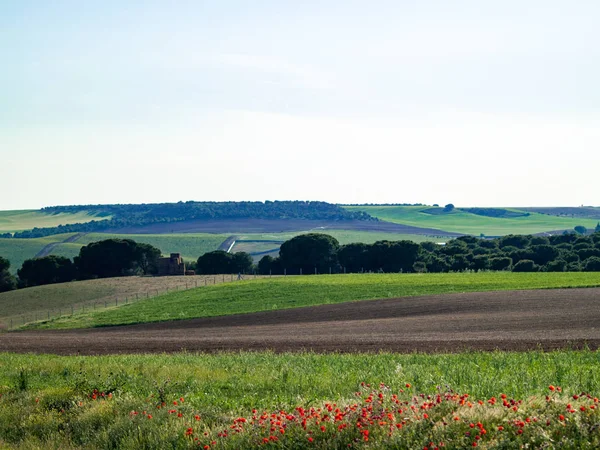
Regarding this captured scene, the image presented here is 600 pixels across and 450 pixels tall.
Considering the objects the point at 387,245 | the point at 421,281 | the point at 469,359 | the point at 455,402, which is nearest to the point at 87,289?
the point at 421,281

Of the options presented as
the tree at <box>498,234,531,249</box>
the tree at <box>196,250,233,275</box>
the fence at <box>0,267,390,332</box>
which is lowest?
the fence at <box>0,267,390,332</box>

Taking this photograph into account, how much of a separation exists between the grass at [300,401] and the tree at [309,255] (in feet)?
279

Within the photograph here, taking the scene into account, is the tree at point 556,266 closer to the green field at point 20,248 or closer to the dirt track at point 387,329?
the dirt track at point 387,329

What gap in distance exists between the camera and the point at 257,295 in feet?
203

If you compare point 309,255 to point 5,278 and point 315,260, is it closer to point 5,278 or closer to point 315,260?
point 315,260

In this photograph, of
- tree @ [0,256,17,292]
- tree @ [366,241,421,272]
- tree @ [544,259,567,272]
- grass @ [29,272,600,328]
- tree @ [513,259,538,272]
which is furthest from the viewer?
tree @ [366,241,421,272]

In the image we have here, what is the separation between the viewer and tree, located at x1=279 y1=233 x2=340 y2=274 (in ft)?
349

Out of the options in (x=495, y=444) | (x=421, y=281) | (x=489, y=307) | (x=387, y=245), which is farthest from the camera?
(x=387, y=245)

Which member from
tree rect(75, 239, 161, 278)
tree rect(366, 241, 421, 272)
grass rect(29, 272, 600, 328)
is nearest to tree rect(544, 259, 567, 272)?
tree rect(366, 241, 421, 272)

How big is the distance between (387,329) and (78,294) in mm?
47682

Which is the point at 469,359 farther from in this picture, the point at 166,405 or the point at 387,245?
the point at 387,245

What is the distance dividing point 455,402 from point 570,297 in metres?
37.1

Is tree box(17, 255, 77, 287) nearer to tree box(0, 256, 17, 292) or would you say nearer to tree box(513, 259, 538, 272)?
tree box(0, 256, 17, 292)

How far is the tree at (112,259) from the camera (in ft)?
338
